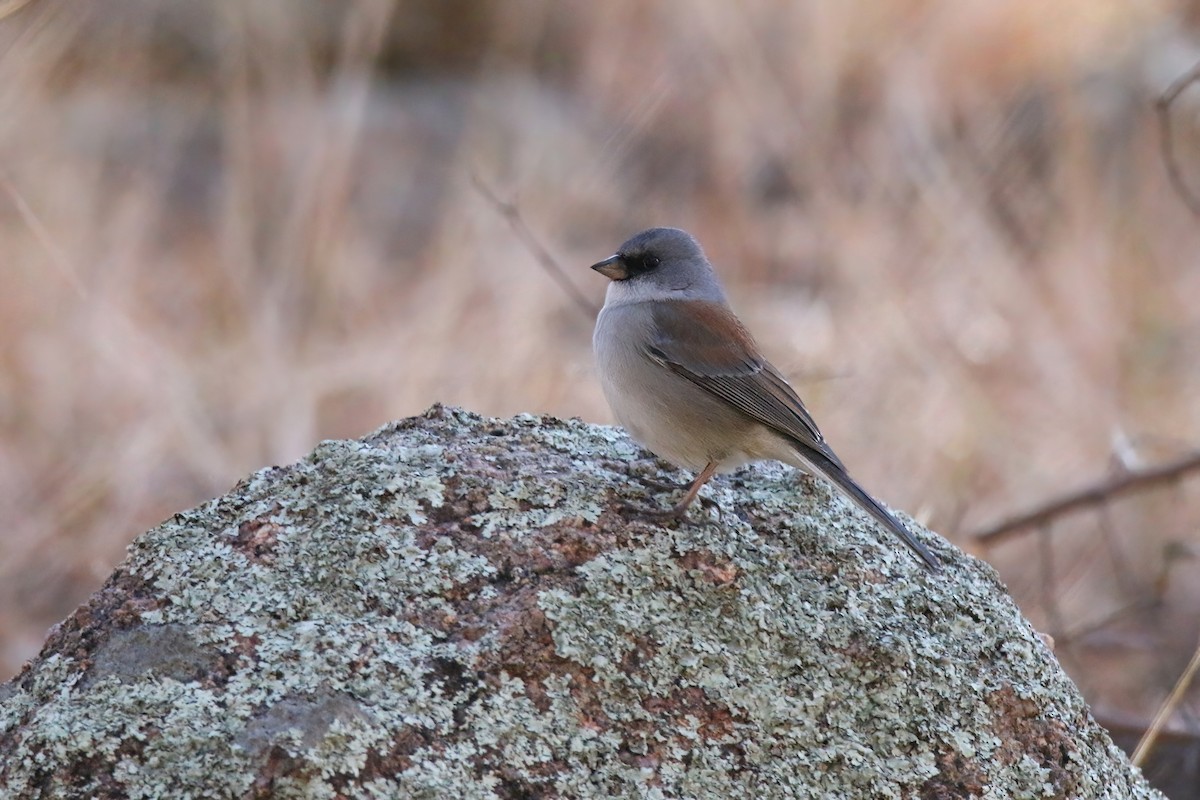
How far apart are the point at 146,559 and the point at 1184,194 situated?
3.97m

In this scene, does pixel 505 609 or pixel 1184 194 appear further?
pixel 1184 194

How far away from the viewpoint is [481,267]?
21.3 ft

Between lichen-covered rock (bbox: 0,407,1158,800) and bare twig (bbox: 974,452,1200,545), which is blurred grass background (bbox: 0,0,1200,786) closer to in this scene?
bare twig (bbox: 974,452,1200,545)

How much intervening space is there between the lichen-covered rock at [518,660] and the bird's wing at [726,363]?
0.48 m

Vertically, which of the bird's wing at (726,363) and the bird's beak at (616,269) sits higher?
the bird's beak at (616,269)

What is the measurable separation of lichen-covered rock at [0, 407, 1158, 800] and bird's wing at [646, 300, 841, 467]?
18.8 inches

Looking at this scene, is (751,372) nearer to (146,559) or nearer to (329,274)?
(146,559)

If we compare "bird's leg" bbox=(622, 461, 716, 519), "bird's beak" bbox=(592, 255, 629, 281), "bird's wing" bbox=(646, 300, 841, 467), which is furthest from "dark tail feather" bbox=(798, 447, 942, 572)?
"bird's beak" bbox=(592, 255, 629, 281)

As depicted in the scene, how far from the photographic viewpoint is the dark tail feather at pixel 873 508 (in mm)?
2535

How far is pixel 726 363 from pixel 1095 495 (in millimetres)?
2318

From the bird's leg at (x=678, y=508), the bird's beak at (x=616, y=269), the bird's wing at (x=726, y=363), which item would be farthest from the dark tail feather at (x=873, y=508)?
the bird's beak at (x=616, y=269)

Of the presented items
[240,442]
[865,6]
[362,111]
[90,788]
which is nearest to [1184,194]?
[240,442]

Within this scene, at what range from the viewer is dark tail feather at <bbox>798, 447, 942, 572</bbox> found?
254 centimetres

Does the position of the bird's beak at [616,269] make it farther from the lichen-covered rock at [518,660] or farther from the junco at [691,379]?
the lichen-covered rock at [518,660]
